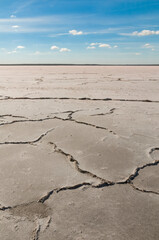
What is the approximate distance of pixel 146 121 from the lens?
2123 mm

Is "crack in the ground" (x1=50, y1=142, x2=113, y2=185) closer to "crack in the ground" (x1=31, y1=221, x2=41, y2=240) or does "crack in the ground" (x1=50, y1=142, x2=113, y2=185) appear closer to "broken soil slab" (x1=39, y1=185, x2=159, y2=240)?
"broken soil slab" (x1=39, y1=185, x2=159, y2=240)

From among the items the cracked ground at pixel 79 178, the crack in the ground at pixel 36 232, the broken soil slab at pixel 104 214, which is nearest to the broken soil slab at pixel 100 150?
the cracked ground at pixel 79 178

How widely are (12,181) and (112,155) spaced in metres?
0.58

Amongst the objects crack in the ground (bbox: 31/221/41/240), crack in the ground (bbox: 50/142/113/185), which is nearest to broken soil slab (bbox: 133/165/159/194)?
crack in the ground (bbox: 50/142/113/185)

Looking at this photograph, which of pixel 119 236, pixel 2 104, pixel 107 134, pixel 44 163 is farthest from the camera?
pixel 2 104

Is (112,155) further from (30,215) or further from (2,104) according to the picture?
(2,104)

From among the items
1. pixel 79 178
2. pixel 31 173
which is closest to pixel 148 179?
pixel 79 178

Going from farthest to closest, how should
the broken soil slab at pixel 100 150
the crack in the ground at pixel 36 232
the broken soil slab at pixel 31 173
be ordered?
the broken soil slab at pixel 100 150, the broken soil slab at pixel 31 173, the crack in the ground at pixel 36 232

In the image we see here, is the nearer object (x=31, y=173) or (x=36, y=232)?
(x=36, y=232)

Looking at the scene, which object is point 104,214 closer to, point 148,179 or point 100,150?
point 148,179

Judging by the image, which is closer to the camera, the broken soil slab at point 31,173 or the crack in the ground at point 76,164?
the broken soil slab at point 31,173

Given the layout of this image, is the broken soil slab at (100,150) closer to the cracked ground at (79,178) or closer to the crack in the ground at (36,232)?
the cracked ground at (79,178)

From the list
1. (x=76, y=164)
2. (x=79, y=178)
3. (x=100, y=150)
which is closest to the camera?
(x=79, y=178)

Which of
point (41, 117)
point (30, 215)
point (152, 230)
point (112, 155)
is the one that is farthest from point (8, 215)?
point (41, 117)
